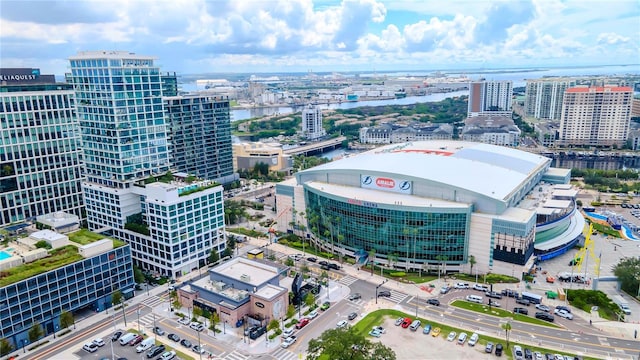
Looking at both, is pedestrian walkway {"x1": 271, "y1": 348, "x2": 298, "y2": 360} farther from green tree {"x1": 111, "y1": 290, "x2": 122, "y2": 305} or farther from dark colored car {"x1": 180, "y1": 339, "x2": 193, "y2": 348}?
green tree {"x1": 111, "y1": 290, "x2": 122, "y2": 305}

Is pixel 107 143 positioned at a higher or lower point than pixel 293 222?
higher

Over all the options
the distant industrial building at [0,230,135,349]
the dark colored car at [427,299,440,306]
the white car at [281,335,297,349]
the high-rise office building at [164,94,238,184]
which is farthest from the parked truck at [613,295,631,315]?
the high-rise office building at [164,94,238,184]

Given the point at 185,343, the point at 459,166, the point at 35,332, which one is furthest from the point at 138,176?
the point at 459,166

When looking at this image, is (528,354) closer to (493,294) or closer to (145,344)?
(493,294)

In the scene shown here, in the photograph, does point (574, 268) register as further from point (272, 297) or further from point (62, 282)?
point (62, 282)

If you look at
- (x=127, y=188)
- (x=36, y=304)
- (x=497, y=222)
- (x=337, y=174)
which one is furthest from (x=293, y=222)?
(x=36, y=304)

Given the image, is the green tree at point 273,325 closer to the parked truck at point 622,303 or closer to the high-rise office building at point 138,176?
the high-rise office building at point 138,176

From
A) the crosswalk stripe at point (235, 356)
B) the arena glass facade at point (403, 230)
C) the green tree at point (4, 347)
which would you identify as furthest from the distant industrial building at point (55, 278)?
the arena glass facade at point (403, 230)
